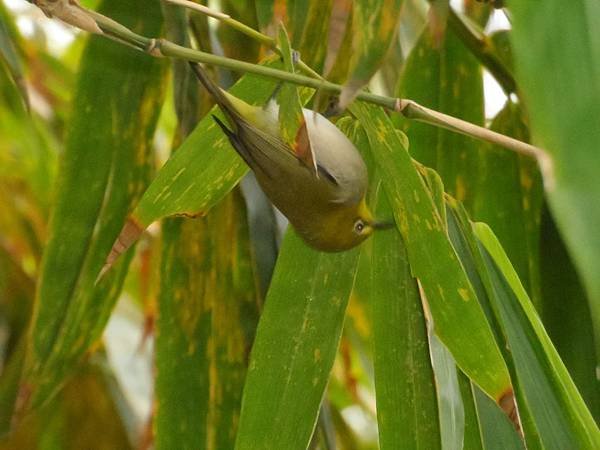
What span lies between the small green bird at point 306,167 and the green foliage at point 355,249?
14mm

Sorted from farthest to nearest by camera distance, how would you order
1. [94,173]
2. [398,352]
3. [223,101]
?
[94,173], [398,352], [223,101]

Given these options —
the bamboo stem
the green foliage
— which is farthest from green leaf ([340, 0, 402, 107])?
the bamboo stem

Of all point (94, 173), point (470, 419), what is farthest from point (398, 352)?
point (94, 173)

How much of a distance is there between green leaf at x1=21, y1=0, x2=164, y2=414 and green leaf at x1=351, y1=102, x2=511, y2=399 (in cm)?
24

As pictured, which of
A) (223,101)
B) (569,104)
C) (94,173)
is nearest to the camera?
(569,104)

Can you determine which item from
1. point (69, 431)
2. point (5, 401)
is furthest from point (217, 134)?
point (69, 431)

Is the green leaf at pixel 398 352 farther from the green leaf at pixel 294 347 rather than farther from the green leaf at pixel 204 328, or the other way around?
the green leaf at pixel 204 328

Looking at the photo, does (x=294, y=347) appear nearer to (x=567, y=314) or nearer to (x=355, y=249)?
(x=355, y=249)

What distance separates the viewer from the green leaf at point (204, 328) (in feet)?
2.19

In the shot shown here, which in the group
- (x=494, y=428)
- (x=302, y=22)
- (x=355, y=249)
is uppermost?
(x=302, y=22)

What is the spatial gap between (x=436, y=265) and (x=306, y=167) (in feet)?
0.33

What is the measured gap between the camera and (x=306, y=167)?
410 mm

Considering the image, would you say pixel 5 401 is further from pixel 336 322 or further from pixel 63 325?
pixel 336 322

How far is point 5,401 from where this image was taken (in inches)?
34.6
